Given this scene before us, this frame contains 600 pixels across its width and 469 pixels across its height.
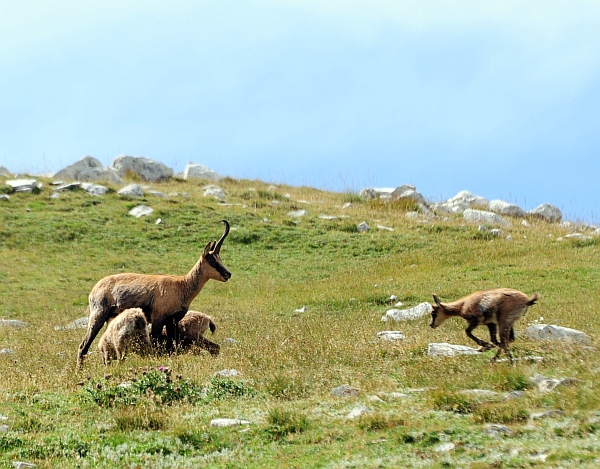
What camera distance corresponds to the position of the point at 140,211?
29.5 metres

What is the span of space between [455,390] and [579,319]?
676 centimetres


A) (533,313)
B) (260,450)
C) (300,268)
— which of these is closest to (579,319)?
(533,313)

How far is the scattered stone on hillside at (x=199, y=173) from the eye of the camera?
134 feet

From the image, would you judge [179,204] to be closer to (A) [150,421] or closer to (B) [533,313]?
(B) [533,313]

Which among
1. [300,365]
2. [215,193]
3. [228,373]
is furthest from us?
[215,193]

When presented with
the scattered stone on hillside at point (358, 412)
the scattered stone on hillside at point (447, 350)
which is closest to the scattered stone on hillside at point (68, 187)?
the scattered stone on hillside at point (447, 350)

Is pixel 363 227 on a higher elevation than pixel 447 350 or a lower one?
higher

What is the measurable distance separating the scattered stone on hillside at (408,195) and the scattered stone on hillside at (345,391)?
26.8 metres

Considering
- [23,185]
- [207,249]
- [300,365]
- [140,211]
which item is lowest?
[300,365]

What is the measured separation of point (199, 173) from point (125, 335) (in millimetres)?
31130

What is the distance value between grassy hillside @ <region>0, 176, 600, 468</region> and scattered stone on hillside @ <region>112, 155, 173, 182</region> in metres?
12.5

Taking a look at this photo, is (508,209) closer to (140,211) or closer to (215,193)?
(215,193)

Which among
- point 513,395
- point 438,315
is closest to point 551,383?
point 513,395

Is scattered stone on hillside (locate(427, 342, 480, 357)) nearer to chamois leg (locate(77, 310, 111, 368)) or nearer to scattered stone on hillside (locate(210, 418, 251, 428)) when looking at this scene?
scattered stone on hillside (locate(210, 418, 251, 428))
